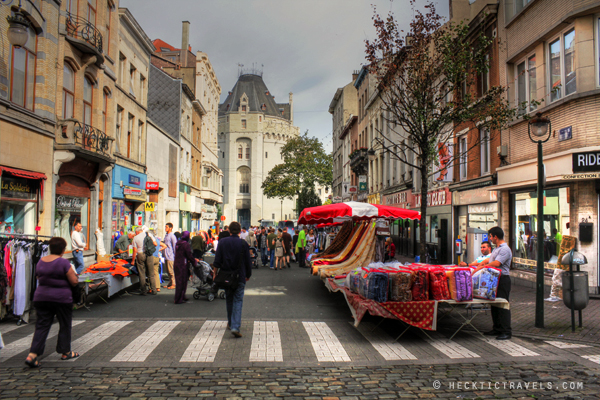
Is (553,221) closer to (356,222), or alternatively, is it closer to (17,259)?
(356,222)

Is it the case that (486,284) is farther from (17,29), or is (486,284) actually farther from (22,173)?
(22,173)

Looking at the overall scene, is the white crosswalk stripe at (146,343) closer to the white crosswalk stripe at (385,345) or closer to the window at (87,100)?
the white crosswalk stripe at (385,345)

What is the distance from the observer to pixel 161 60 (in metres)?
37.3

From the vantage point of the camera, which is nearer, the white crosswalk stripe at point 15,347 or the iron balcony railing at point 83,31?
the white crosswalk stripe at point 15,347

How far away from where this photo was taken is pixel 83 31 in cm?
1675

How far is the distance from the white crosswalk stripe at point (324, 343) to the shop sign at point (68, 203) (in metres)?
11.6

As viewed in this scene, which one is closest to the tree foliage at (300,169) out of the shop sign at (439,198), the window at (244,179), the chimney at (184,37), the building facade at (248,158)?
the chimney at (184,37)

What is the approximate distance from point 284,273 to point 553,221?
10.3 metres

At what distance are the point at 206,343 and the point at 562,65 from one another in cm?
1219

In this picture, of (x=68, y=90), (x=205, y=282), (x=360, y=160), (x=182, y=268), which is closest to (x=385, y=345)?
(x=182, y=268)

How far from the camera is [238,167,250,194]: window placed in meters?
84.4

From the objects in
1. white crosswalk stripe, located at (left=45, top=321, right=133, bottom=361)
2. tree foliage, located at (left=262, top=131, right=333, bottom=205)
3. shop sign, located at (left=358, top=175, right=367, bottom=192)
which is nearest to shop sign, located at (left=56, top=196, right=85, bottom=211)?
white crosswalk stripe, located at (left=45, top=321, right=133, bottom=361)

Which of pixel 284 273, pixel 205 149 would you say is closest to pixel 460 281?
pixel 284 273

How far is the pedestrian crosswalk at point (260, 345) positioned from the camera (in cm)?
630
